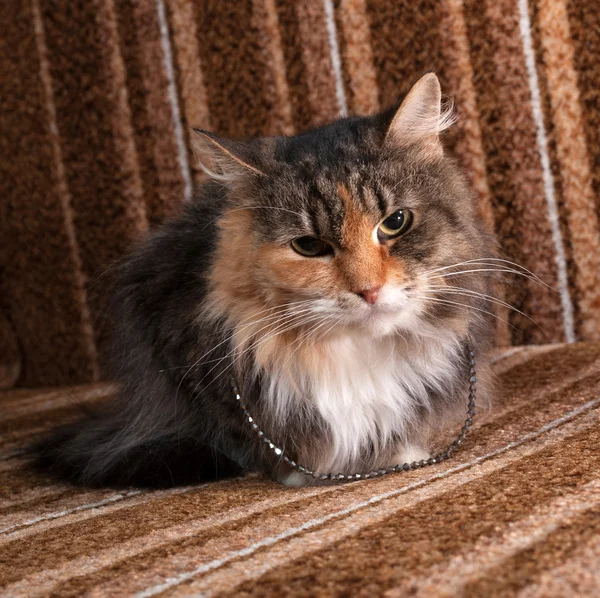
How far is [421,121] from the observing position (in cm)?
123

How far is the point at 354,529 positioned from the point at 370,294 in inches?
12.6

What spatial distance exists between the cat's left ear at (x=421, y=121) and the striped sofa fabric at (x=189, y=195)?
0.48m

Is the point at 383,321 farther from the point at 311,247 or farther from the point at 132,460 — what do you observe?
the point at 132,460

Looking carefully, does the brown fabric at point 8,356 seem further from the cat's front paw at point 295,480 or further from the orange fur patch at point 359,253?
the orange fur patch at point 359,253

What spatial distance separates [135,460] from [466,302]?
59cm

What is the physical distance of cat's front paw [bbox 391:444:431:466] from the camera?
4.00 ft

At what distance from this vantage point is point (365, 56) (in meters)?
1.91

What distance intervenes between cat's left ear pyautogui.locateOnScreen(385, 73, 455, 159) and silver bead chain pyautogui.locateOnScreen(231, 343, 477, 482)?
1.09 feet

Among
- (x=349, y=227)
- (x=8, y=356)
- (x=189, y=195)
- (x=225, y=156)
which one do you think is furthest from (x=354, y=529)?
(x=8, y=356)

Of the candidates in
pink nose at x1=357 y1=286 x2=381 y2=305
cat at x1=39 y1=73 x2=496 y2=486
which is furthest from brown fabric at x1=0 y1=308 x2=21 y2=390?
pink nose at x1=357 y1=286 x2=381 y2=305

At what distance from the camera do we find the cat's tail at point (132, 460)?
4.10 ft

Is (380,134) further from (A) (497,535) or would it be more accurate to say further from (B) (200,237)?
(A) (497,535)

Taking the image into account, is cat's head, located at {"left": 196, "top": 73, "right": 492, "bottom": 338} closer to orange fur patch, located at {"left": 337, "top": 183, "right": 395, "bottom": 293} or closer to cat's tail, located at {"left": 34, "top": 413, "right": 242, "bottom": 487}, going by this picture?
orange fur patch, located at {"left": 337, "top": 183, "right": 395, "bottom": 293}

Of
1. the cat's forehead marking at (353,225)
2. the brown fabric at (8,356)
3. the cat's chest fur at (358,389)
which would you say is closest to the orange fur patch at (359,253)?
the cat's forehead marking at (353,225)
